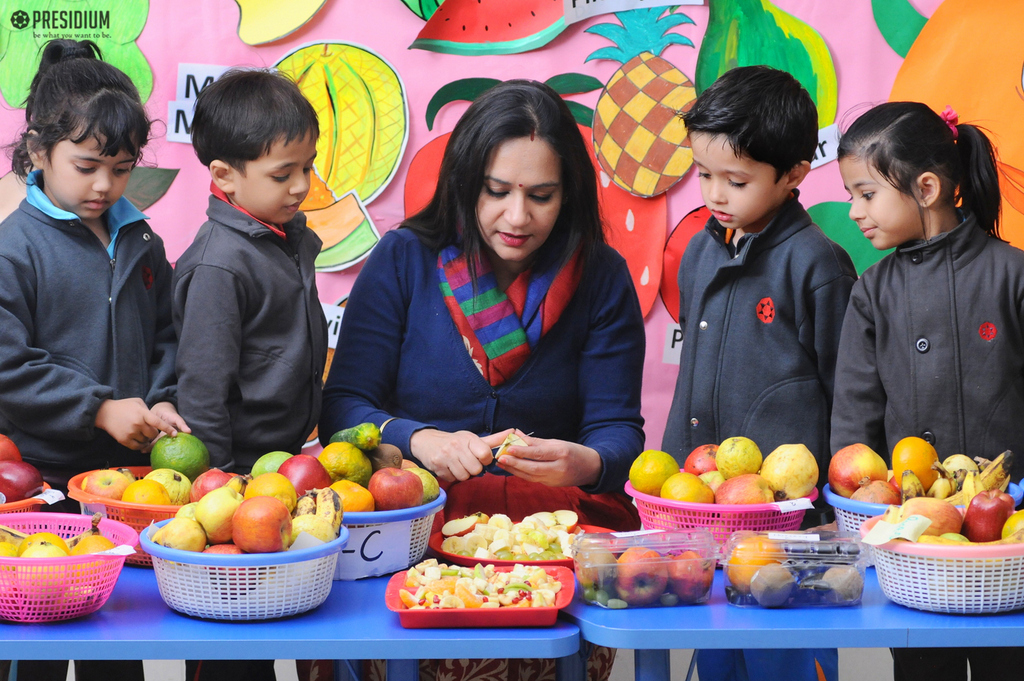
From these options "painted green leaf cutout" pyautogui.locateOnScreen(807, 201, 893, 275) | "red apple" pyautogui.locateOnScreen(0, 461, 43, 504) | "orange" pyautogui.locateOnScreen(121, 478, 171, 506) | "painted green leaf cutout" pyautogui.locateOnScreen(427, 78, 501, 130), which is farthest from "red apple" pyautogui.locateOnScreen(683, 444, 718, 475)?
"painted green leaf cutout" pyautogui.locateOnScreen(427, 78, 501, 130)

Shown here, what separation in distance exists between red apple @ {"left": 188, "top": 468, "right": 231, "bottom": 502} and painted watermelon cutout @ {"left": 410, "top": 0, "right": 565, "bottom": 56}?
203 centimetres

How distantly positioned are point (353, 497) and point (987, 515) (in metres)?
0.97

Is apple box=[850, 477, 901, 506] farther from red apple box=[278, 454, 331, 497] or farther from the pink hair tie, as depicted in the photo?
the pink hair tie

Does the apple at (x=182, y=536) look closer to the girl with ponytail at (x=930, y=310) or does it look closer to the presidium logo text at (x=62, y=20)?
the girl with ponytail at (x=930, y=310)

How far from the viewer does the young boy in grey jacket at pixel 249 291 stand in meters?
2.02

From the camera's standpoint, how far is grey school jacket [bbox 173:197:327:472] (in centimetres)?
201

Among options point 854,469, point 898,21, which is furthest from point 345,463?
point 898,21

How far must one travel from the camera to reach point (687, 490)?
1.56 m

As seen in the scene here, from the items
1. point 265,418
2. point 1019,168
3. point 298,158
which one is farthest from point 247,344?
point 1019,168

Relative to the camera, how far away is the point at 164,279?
2410 millimetres

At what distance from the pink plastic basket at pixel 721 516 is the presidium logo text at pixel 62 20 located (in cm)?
256

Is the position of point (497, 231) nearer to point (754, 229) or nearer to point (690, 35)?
point (754, 229)

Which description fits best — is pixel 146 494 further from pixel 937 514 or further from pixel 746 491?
pixel 937 514

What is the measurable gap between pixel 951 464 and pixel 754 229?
87cm
